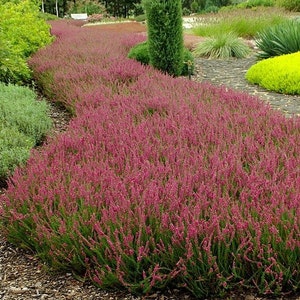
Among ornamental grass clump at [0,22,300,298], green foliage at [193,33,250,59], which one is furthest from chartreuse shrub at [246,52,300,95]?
green foliage at [193,33,250,59]

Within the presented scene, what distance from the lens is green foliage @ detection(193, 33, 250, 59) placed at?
12000 mm

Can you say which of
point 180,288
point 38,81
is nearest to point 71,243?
point 180,288

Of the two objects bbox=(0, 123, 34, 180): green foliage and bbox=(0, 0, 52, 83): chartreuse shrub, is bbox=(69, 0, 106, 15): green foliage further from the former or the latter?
bbox=(0, 123, 34, 180): green foliage

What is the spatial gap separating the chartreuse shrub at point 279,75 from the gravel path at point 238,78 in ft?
0.42

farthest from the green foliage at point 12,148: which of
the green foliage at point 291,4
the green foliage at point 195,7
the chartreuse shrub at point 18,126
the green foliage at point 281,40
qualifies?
the green foliage at point 195,7

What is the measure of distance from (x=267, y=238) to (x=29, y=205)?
5.73ft

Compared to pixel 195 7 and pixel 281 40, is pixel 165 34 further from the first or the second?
pixel 195 7

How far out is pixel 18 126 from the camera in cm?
557

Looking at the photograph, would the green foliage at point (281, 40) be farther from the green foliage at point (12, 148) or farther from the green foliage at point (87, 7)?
the green foliage at point (87, 7)

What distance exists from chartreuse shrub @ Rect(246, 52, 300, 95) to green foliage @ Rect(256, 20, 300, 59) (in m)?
1.34

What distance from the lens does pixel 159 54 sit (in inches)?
362

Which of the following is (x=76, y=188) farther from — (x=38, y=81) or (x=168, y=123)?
(x=38, y=81)

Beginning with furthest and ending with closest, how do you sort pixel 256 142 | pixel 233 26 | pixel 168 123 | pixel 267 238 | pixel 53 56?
1. pixel 233 26
2. pixel 53 56
3. pixel 168 123
4. pixel 256 142
5. pixel 267 238

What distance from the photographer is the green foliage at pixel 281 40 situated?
1019 centimetres
